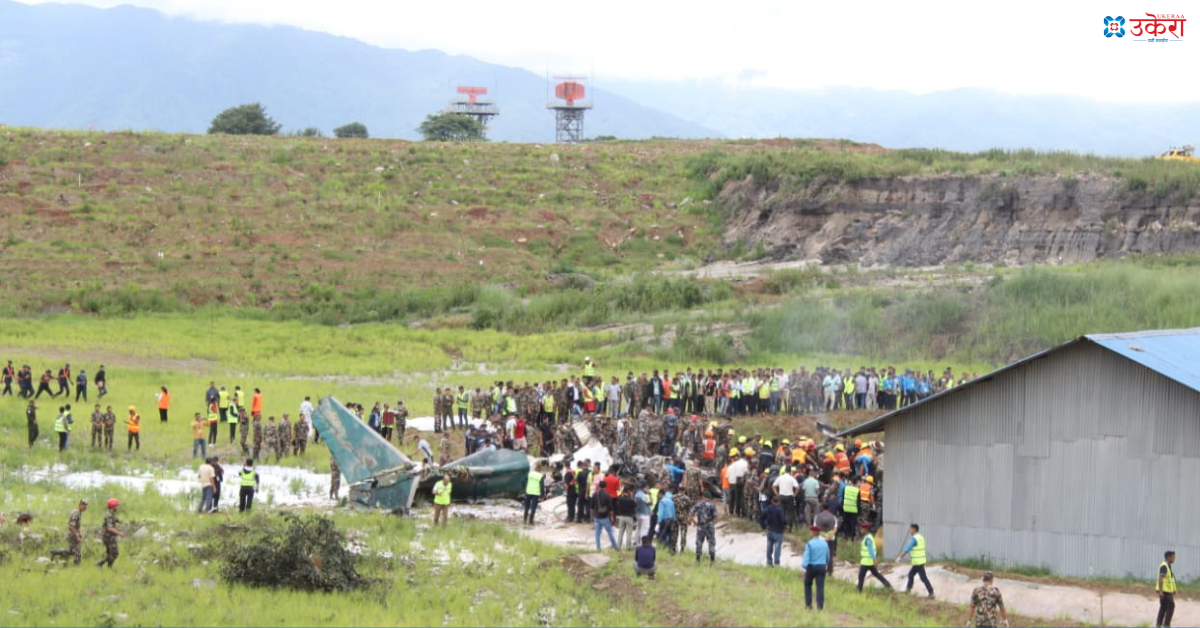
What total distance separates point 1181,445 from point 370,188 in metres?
60.5

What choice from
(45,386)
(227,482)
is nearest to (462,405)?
(227,482)

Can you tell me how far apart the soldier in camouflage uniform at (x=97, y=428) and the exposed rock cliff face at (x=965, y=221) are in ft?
137

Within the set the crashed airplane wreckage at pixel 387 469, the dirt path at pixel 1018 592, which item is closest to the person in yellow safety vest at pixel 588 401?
the crashed airplane wreckage at pixel 387 469

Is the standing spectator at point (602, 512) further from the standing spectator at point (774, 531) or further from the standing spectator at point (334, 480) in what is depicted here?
the standing spectator at point (334, 480)

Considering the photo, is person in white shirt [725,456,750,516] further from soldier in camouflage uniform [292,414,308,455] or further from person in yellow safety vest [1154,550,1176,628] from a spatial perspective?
soldier in camouflage uniform [292,414,308,455]

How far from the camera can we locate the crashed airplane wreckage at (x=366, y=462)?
24.2m

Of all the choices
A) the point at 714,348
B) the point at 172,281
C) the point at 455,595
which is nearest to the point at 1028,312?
the point at 714,348

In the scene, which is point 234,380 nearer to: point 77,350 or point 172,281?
point 77,350

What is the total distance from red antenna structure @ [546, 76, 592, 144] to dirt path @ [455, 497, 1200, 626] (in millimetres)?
102074

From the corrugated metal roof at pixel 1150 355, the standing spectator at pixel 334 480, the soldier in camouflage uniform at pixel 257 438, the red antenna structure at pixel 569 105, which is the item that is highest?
the red antenna structure at pixel 569 105

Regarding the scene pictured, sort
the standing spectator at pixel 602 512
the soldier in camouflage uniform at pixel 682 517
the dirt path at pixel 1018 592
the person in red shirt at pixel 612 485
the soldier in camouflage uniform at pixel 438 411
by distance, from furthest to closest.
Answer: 1. the soldier in camouflage uniform at pixel 438 411
2. the person in red shirt at pixel 612 485
3. the soldier in camouflage uniform at pixel 682 517
4. the standing spectator at pixel 602 512
5. the dirt path at pixel 1018 592

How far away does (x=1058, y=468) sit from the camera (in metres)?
19.7

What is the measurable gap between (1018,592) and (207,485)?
1298 cm

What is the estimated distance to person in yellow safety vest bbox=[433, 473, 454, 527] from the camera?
2291 centimetres
